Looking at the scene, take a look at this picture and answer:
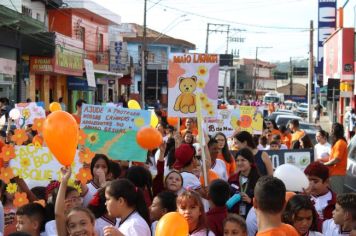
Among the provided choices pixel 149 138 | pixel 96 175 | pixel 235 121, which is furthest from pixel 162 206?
pixel 235 121

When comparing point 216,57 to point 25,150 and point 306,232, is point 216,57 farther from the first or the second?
point 306,232

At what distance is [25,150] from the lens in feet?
22.7

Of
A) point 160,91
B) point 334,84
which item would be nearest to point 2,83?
point 334,84

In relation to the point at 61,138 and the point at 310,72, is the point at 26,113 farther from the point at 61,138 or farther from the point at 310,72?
the point at 310,72

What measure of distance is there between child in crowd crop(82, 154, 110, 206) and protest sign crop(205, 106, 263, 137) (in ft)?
20.0

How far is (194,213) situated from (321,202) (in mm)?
1593

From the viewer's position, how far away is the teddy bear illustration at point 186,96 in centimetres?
890

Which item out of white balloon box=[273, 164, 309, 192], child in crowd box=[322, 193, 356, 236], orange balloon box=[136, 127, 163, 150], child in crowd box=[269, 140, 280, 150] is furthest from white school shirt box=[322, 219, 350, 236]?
child in crowd box=[269, 140, 280, 150]

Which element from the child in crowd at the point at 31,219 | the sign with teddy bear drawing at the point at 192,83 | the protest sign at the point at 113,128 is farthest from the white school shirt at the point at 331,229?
the sign with teddy bear drawing at the point at 192,83

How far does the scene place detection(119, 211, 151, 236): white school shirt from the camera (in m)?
4.75

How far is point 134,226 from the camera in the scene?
15.6 ft

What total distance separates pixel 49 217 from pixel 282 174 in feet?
6.86

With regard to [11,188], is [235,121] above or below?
above

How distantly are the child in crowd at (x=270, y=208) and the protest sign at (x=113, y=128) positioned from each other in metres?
4.30
